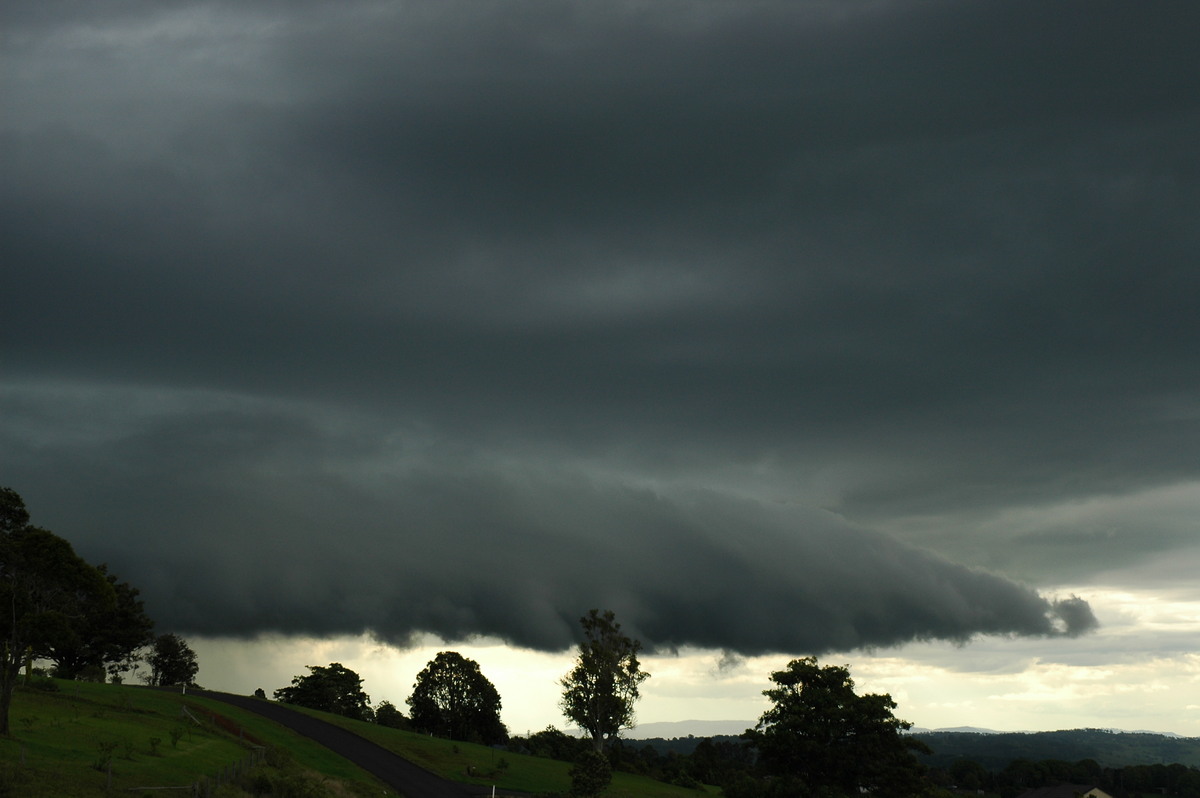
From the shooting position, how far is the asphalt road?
273ft

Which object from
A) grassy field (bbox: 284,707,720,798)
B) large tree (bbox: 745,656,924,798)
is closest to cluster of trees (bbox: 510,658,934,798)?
large tree (bbox: 745,656,924,798)

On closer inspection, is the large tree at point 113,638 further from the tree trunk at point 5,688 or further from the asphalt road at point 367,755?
the tree trunk at point 5,688

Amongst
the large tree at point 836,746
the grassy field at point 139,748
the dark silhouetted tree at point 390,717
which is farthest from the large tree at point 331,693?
the large tree at point 836,746

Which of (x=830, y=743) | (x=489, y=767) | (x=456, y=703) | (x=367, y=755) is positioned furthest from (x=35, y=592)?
(x=456, y=703)

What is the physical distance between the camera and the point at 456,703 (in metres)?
166

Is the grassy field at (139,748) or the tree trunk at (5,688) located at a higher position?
the tree trunk at (5,688)

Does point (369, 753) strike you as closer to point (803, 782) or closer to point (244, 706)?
point (244, 706)

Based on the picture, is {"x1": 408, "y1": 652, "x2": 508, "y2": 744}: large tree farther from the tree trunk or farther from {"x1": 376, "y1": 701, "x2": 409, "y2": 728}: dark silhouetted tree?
the tree trunk

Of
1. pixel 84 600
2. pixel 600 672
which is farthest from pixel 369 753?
pixel 600 672

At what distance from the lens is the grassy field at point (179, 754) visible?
51188 millimetres

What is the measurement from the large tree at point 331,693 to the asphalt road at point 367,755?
1865 inches

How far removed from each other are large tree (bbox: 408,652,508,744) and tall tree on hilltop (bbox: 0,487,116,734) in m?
107

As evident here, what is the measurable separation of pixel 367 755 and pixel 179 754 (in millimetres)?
31595

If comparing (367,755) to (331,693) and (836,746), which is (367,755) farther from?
(331,693)
